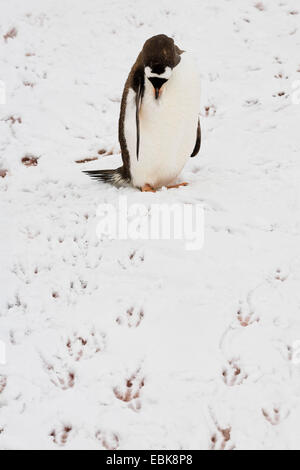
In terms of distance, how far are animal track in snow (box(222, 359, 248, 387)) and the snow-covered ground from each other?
0.04 feet

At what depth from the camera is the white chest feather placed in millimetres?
4652

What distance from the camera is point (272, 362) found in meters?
3.10

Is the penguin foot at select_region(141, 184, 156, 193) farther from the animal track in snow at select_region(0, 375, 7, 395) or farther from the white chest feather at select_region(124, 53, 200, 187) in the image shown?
the animal track in snow at select_region(0, 375, 7, 395)

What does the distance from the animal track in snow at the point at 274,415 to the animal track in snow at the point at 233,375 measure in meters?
0.26

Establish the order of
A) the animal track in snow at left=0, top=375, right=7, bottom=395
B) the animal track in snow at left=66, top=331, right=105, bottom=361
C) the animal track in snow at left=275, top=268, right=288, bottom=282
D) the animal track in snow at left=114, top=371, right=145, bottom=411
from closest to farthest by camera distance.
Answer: the animal track in snow at left=114, top=371, right=145, bottom=411 → the animal track in snow at left=0, top=375, right=7, bottom=395 → the animal track in snow at left=66, top=331, right=105, bottom=361 → the animal track in snow at left=275, top=268, right=288, bottom=282

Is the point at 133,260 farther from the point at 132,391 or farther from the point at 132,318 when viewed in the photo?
the point at 132,391

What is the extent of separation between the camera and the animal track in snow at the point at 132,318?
348 centimetres

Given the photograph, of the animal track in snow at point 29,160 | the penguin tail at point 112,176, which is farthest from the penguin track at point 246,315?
the animal track in snow at point 29,160

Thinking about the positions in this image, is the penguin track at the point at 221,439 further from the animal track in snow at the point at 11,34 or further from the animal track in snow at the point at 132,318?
the animal track in snow at the point at 11,34

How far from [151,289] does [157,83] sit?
6.53 ft

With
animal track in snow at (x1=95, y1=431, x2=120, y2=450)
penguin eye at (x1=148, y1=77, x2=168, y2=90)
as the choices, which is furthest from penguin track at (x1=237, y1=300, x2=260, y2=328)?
penguin eye at (x1=148, y1=77, x2=168, y2=90)

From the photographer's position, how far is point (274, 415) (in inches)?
108
